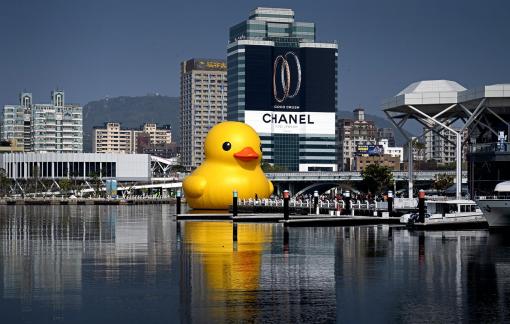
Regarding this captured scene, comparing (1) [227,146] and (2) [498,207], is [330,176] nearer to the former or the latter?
(1) [227,146]

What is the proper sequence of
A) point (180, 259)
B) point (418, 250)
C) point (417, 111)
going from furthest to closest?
point (417, 111) < point (418, 250) < point (180, 259)

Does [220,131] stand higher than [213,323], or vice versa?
[220,131]

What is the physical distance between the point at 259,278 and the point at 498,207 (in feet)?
104

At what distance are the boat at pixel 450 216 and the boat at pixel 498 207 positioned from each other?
1.58 meters

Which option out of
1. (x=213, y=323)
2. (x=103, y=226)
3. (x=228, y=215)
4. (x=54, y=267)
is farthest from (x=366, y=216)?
(x=213, y=323)

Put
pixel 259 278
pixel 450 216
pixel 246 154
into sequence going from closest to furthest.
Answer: pixel 259 278 → pixel 450 216 → pixel 246 154

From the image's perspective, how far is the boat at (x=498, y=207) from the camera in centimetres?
6900

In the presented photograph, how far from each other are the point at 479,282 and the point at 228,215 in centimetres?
4918

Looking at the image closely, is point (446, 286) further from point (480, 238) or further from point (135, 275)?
point (480, 238)

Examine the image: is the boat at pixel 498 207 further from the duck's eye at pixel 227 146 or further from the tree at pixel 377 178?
the tree at pixel 377 178

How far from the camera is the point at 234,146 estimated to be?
92875mm

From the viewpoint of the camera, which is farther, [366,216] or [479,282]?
[366,216]

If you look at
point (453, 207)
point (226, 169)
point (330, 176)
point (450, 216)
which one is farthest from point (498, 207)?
point (330, 176)

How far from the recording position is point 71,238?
222ft
